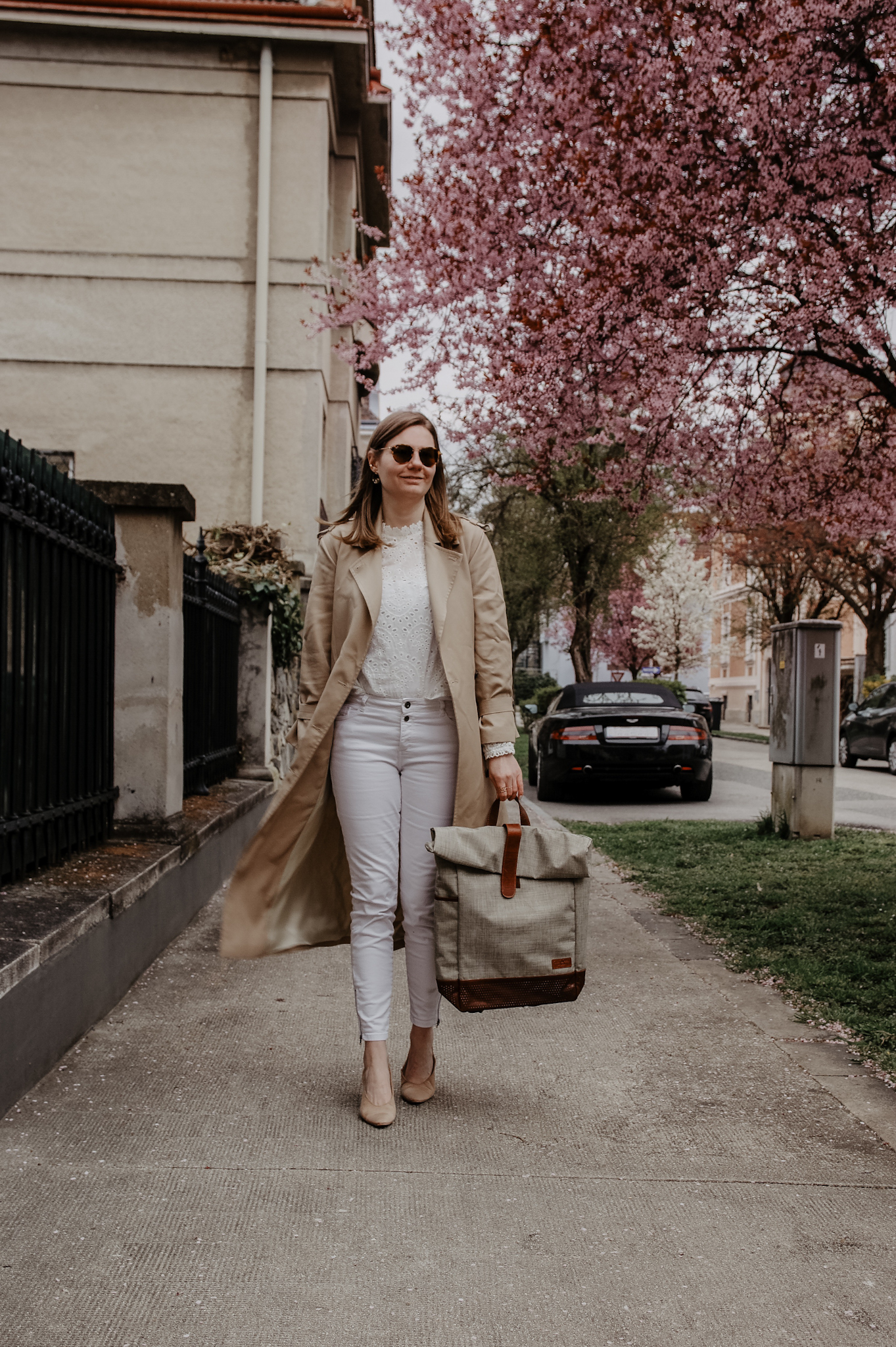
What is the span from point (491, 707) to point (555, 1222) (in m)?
1.37

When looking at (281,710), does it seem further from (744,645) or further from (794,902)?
(744,645)

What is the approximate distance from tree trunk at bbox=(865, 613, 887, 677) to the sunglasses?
102 ft

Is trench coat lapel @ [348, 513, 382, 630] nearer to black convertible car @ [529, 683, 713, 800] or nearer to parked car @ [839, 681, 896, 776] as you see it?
black convertible car @ [529, 683, 713, 800]

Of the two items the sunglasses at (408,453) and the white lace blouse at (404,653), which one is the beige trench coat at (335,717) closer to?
the white lace blouse at (404,653)

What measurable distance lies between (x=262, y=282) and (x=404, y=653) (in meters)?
10.6

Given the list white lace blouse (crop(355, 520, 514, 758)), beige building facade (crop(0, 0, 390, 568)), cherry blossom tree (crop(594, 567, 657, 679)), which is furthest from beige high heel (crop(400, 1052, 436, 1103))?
cherry blossom tree (crop(594, 567, 657, 679))

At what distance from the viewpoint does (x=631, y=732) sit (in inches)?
480

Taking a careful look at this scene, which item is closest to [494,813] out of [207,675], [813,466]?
[207,675]

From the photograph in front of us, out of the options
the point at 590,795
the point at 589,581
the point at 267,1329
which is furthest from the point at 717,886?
the point at 589,581

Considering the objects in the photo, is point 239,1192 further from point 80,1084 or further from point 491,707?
point 491,707

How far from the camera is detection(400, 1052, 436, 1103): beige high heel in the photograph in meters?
3.42

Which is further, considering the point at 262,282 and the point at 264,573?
the point at 262,282

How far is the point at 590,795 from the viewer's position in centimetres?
1376

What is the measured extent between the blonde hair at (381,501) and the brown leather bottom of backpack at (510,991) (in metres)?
1.27
